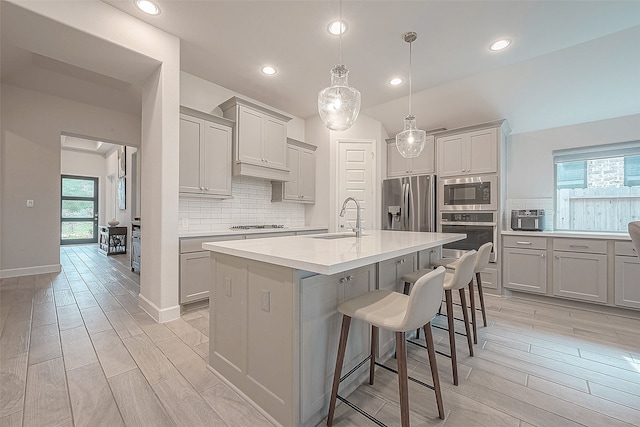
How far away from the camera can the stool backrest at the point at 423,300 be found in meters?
1.15

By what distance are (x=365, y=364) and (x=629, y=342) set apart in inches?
96.1

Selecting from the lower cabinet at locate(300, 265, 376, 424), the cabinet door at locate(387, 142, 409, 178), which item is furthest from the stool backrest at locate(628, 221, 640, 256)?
the cabinet door at locate(387, 142, 409, 178)

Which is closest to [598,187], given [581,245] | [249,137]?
[581,245]

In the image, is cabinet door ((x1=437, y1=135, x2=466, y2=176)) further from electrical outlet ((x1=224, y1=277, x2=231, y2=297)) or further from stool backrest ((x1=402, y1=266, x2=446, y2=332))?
electrical outlet ((x1=224, y1=277, x2=231, y2=297))

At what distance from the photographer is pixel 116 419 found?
1360 millimetres

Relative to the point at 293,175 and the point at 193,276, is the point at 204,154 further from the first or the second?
the point at 293,175

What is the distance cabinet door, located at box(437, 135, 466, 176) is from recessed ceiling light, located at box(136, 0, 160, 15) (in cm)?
376

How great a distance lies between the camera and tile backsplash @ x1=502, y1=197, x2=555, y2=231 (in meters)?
3.73

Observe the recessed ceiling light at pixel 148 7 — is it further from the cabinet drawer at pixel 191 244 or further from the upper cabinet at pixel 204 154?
the cabinet drawer at pixel 191 244

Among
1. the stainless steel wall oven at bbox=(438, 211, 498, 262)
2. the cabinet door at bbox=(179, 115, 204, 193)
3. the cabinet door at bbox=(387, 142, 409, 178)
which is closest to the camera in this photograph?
the cabinet door at bbox=(179, 115, 204, 193)

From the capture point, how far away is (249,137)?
3.62m

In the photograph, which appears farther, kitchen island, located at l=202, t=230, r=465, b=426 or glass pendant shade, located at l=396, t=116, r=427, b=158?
glass pendant shade, located at l=396, t=116, r=427, b=158

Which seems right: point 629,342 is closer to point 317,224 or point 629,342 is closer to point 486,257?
point 486,257

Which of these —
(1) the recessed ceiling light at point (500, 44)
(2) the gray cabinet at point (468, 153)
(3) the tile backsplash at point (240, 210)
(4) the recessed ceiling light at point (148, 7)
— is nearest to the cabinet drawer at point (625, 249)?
(2) the gray cabinet at point (468, 153)
